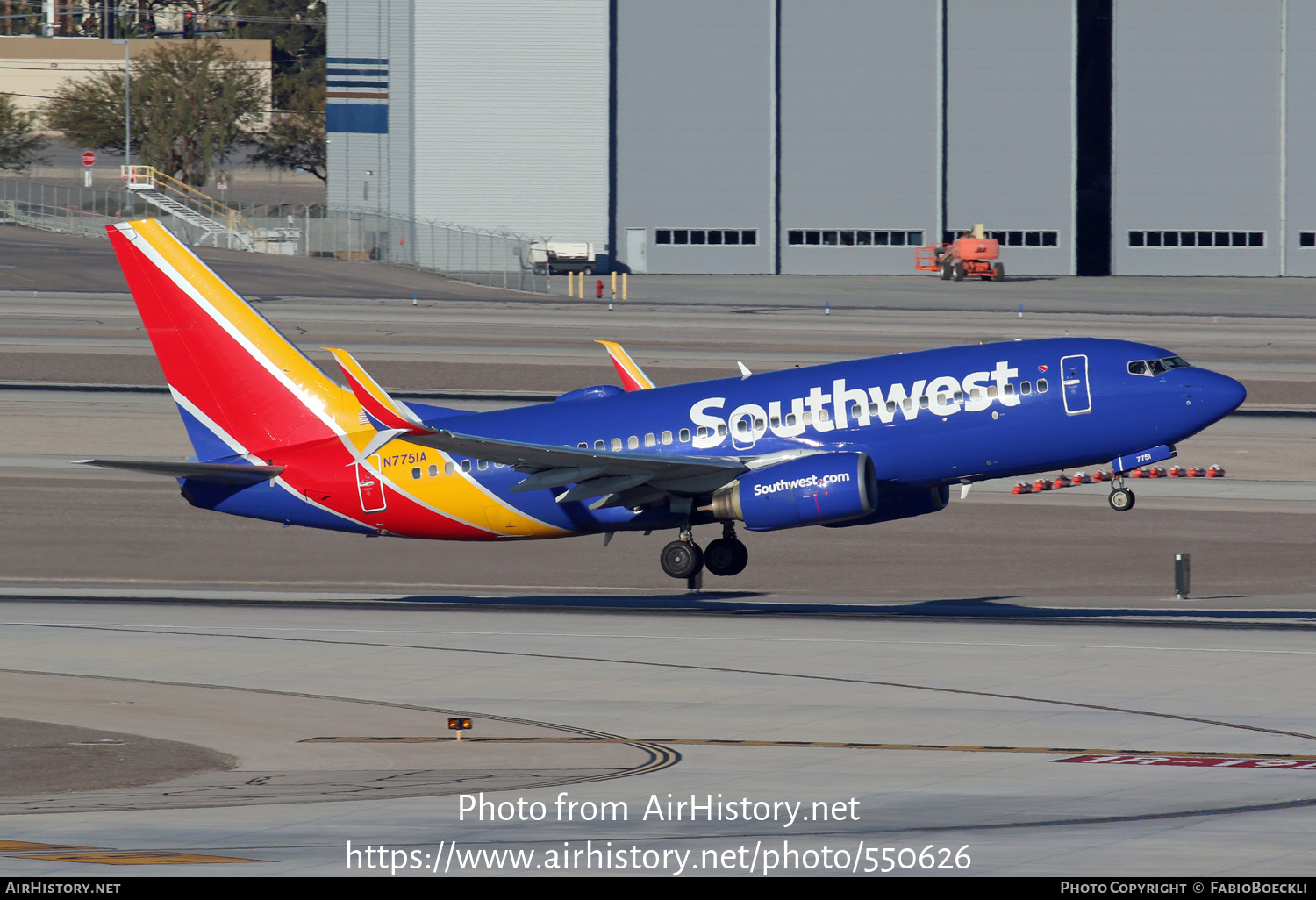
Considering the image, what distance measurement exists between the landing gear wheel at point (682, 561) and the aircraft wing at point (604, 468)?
1.73 meters

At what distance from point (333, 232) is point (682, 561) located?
328 ft

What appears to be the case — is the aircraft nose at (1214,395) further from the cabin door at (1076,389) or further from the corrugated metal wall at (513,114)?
the corrugated metal wall at (513,114)

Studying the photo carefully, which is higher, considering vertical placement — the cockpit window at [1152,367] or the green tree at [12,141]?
the green tree at [12,141]

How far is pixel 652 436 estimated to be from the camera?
4403cm

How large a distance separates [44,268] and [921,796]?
10735 centimetres

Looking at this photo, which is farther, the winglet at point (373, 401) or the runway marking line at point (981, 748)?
the winglet at point (373, 401)

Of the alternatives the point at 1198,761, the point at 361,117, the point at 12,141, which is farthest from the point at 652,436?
the point at 12,141

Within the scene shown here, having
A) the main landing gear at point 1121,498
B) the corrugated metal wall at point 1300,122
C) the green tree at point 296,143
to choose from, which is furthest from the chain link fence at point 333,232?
the main landing gear at point 1121,498

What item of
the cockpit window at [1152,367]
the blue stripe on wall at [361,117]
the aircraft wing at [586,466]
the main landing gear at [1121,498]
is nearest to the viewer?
the aircraft wing at [586,466]

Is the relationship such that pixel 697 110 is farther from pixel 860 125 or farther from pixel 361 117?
pixel 361 117

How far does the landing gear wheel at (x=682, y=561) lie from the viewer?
4453cm

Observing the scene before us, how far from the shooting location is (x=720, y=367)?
86.6m

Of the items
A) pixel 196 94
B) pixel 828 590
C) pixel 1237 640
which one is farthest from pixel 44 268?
pixel 1237 640

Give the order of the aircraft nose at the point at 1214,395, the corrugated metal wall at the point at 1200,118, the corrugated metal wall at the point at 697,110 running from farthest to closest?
the corrugated metal wall at the point at 697,110 < the corrugated metal wall at the point at 1200,118 < the aircraft nose at the point at 1214,395
